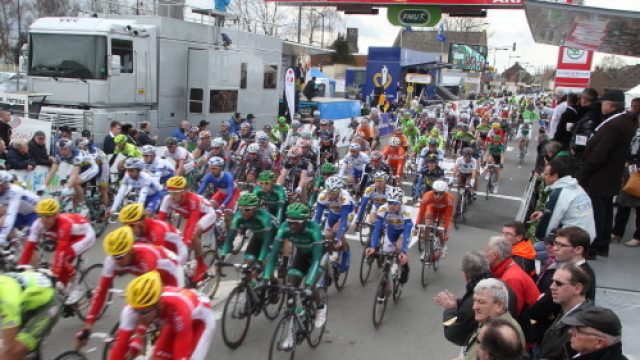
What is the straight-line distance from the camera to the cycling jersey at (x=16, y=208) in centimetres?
681

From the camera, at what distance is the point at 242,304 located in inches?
248

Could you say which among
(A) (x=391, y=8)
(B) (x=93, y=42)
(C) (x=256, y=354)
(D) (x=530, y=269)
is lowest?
(C) (x=256, y=354)

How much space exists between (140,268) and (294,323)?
1766 millimetres

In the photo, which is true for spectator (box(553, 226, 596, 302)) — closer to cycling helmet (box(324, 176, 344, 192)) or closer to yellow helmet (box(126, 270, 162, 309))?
yellow helmet (box(126, 270, 162, 309))

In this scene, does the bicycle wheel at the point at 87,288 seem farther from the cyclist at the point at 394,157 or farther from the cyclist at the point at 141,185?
the cyclist at the point at 394,157

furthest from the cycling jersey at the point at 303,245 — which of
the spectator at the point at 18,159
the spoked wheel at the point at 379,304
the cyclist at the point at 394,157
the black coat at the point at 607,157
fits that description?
the cyclist at the point at 394,157

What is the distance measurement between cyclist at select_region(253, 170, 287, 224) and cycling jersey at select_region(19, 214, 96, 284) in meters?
3.27

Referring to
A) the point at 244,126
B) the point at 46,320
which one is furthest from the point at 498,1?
the point at 46,320

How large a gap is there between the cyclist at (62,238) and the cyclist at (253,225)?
1690mm

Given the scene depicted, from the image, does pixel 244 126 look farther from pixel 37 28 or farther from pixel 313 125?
pixel 37 28

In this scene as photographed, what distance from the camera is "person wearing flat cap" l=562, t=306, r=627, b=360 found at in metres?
3.17

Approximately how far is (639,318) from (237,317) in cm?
444

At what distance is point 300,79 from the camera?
28.2 m

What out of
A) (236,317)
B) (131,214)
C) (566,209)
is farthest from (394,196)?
(131,214)
